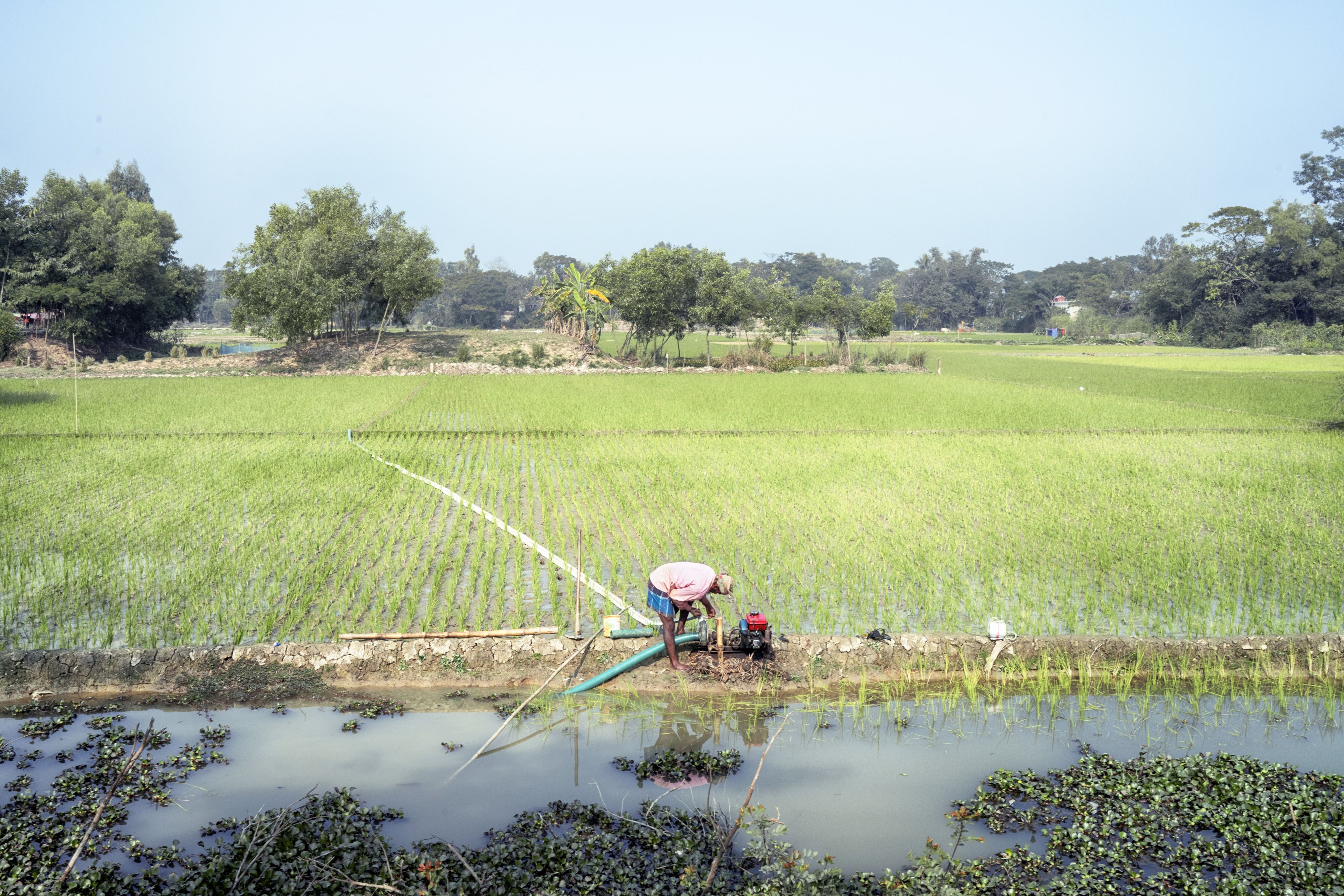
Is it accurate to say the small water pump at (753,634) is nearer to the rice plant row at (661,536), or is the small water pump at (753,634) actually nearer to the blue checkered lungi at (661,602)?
the blue checkered lungi at (661,602)

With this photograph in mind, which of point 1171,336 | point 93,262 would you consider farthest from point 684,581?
point 1171,336

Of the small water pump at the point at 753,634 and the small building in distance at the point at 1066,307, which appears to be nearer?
the small water pump at the point at 753,634

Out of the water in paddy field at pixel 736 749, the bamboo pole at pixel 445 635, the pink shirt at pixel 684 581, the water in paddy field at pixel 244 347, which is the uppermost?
the water in paddy field at pixel 244 347

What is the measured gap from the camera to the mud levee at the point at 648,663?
545cm

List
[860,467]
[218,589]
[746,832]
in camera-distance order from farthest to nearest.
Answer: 1. [860,467]
2. [218,589]
3. [746,832]

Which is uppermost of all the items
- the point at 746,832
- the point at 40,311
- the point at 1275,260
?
the point at 1275,260

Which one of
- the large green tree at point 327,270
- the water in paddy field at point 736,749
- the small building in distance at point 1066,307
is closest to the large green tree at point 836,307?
the large green tree at point 327,270

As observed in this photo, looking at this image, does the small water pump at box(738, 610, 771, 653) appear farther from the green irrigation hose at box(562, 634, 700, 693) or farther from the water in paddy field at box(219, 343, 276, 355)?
the water in paddy field at box(219, 343, 276, 355)

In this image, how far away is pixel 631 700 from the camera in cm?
543

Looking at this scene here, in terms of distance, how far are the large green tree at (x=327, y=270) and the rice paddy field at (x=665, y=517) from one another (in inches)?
561

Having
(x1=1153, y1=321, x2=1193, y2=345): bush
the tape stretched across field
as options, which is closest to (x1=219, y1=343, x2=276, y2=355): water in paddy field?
the tape stretched across field

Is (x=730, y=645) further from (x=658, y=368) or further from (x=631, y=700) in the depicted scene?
(x=658, y=368)

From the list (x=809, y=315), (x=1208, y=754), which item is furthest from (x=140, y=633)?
(x=809, y=315)

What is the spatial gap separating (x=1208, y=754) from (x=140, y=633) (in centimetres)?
654
